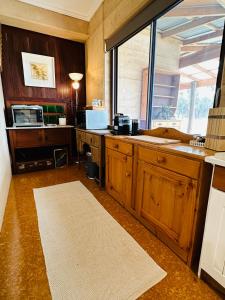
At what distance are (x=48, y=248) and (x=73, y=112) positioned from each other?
9.46 feet

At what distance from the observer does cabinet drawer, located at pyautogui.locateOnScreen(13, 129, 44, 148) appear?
9.27 feet

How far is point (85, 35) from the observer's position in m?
3.15

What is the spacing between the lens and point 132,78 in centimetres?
293

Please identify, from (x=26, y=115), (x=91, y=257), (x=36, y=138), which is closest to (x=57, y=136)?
(x=36, y=138)

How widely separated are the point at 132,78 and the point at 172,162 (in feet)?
7.41

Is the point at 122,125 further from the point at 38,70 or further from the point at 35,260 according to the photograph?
the point at 38,70

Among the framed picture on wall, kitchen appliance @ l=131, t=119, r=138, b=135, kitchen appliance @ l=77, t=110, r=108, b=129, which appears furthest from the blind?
the framed picture on wall

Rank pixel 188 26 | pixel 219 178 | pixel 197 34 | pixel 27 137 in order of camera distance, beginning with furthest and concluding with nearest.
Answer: pixel 27 137, pixel 188 26, pixel 197 34, pixel 219 178

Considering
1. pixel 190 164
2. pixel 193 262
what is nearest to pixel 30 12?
pixel 190 164

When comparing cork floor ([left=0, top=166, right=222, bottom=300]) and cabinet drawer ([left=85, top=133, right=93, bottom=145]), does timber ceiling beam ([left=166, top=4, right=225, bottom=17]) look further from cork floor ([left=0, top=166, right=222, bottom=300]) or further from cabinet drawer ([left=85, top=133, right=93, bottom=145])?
cork floor ([left=0, top=166, right=222, bottom=300])

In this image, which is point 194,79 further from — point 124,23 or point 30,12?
point 30,12

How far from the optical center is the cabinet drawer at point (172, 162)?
1025mm

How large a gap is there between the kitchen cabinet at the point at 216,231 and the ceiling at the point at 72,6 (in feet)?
10.7

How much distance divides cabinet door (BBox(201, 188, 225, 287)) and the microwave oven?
9.74 ft
